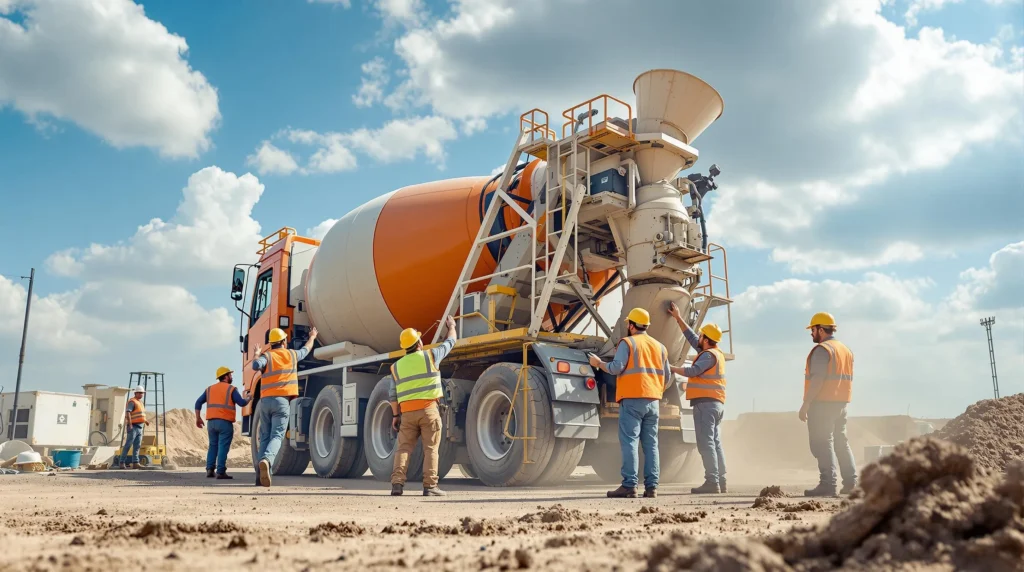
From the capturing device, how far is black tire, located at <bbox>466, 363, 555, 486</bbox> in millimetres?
8180

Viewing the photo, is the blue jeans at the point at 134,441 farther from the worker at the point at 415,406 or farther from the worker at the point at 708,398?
the worker at the point at 708,398

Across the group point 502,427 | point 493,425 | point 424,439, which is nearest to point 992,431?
point 502,427

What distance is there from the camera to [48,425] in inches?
928

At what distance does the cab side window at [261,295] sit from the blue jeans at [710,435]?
26.2ft

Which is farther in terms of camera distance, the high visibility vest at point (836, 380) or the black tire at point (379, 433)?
the black tire at point (379, 433)

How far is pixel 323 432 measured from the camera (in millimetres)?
11875

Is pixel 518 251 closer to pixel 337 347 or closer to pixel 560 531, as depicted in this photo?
pixel 337 347

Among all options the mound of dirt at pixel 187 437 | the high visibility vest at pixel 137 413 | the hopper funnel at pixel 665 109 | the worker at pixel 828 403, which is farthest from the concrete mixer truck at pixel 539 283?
the mound of dirt at pixel 187 437

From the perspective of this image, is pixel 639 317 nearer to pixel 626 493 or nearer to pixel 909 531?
pixel 626 493

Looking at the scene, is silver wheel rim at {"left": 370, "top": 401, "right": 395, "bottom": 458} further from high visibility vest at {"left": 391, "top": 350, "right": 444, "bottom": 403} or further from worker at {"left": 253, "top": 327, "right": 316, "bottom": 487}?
high visibility vest at {"left": 391, "top": 350, "right": 444, "bottom": 403}

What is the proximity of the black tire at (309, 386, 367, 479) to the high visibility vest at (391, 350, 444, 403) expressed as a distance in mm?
3785

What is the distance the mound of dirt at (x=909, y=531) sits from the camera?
2.47 m

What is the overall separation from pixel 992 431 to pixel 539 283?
5090 millimetres

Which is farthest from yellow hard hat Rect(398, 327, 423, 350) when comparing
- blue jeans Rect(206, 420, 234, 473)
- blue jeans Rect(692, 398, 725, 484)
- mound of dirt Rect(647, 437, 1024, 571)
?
mound of dirt Rect(647, 437, 1024, 571)
